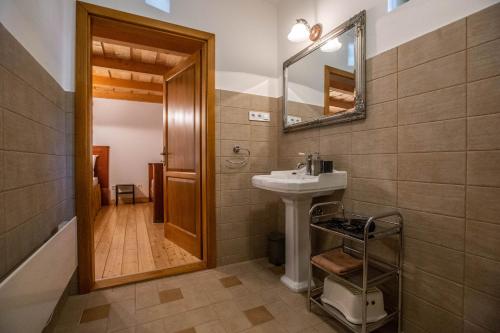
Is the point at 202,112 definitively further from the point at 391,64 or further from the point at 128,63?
the point at 128,63

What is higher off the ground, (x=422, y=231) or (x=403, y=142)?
(x=403, y=142)

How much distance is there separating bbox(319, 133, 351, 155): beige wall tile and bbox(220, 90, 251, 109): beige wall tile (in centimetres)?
81

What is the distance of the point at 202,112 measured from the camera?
2111mm

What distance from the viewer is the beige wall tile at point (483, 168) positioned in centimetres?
96

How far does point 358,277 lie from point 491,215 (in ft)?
2.30

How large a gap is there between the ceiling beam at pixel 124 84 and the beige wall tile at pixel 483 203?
5.25m

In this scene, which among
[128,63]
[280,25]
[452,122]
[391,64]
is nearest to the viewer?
[452,122]

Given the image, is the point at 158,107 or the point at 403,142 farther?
the point at 158,107

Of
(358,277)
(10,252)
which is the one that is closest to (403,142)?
(358,277)

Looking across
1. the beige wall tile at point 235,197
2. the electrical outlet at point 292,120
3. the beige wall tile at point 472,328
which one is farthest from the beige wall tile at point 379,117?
the beige wall tile at point 235,197

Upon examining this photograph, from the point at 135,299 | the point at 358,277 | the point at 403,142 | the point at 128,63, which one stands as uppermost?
the point at 128,63

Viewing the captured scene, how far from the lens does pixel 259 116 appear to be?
228cm

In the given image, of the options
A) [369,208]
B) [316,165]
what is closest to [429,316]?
[369,208]

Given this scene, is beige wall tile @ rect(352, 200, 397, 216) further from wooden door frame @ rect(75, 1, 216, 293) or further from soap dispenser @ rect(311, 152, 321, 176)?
wooden door frame @ rect(75, 1, 216, 293)
